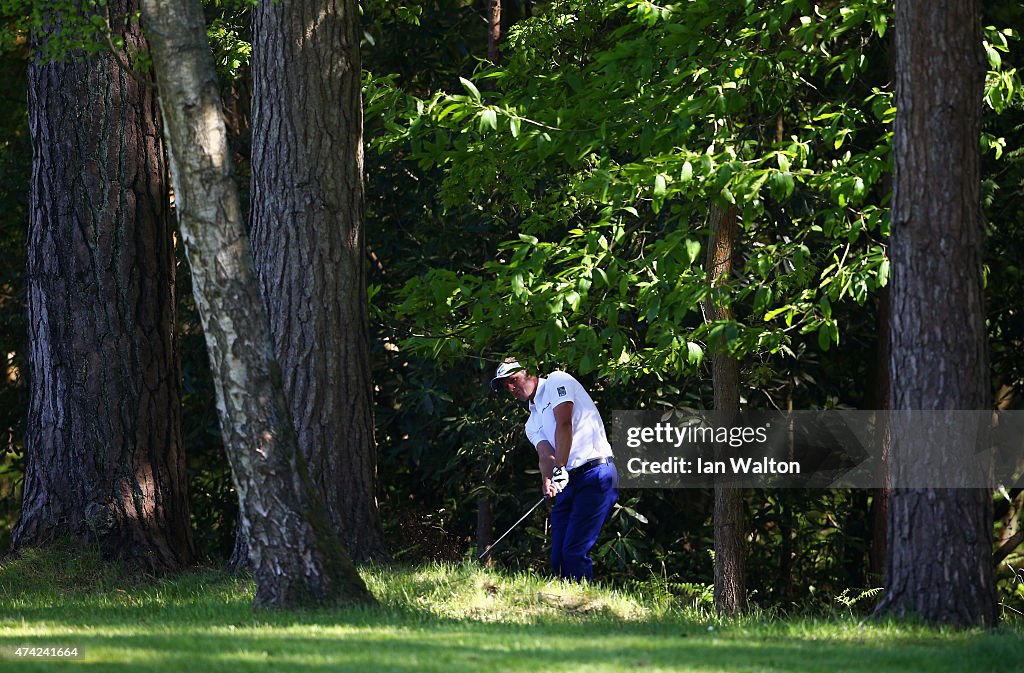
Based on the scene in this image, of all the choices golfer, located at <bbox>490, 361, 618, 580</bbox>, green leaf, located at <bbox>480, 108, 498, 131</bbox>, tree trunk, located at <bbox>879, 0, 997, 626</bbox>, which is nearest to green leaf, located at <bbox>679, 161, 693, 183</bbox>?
green leaf, located at <bbox>480, 108, 498, 131</bbox>

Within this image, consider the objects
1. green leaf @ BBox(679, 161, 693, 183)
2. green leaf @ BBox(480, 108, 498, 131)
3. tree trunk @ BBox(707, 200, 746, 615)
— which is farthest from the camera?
tree trunk @ BBox(707, 200, 746, 615)

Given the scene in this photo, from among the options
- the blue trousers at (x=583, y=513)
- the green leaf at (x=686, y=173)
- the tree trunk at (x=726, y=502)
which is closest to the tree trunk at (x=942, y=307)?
the green leaf at (x=686, y=173)

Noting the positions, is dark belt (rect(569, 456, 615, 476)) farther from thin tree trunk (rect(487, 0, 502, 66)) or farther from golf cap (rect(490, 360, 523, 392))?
thin tree trunk (rect(487, 0, 502, 66))

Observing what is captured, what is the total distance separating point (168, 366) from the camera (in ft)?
35.6

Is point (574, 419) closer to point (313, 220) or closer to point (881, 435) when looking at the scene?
point (313, 220)

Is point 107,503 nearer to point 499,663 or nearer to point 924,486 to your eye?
point 499,663

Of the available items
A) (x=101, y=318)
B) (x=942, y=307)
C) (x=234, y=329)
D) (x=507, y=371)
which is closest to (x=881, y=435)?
(x=507, y=371)

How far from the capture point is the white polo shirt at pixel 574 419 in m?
9.70

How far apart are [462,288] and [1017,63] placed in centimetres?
736

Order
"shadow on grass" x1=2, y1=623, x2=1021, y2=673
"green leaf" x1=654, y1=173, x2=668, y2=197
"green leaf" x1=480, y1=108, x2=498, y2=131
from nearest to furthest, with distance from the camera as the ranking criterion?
"shadow on grass" x1=2, y1=623, x2=1021, y2=673
"green leaf" x1=654, y1=173, x2=668, y2=197
"green leaf" x1=480, y1=108, x2=498, y2=131

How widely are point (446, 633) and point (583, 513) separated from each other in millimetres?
2969

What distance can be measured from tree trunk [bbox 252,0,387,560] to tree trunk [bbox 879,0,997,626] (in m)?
4.35

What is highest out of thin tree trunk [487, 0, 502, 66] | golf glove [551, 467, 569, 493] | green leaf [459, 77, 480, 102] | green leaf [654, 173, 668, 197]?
thin tree trunk [487, 0, 502, 66]

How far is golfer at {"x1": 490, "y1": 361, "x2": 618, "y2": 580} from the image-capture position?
9.69 metres
